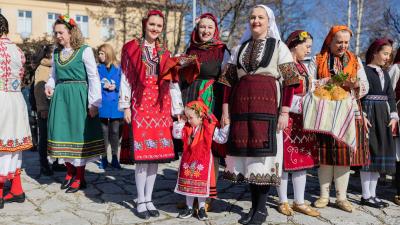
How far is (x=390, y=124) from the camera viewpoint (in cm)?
450

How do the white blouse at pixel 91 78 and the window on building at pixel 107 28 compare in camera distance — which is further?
the window on building at pixel 107 28

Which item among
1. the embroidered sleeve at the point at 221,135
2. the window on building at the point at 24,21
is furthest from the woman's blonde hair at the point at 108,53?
the window on building at the point at 24,21

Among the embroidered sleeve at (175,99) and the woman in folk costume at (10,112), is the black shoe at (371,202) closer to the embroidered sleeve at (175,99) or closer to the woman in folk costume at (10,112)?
the embroidered sleeve at (175,99)

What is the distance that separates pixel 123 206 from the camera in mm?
4453

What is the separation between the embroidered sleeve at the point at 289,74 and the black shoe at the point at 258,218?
1.19 metres

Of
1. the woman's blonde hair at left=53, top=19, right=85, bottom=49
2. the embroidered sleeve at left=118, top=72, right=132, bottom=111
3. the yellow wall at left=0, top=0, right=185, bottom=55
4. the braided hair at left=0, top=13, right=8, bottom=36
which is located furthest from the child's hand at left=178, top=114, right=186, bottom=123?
the yellow wall at left=0, top=0, right=185, bottom=55

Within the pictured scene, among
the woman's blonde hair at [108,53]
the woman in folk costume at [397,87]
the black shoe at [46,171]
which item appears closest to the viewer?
the woman in folk costume at [397,87]

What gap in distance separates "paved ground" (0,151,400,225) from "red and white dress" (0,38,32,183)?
49 cm

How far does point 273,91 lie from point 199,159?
94cm

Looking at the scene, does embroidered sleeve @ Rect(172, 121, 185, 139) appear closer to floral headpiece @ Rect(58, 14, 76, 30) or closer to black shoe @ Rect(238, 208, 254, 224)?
black shoe @ Rect(238, 208, 254, 224)

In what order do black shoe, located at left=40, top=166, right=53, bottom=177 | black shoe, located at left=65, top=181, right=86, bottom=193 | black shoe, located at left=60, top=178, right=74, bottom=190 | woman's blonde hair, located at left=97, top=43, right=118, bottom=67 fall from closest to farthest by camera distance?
black shoe, located at left=65, top=181, right=86, bottom=193 → black shoe, located at left=60, top=178, right=74, bottom=190 → black shoe, located at left=40, top=166, right=53, bottom=177 → woman's blonde hair, located at left=97, top=43, right=118, bottom=67

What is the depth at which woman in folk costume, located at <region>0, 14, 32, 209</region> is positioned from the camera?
4.23 metres

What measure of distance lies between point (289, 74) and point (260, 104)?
14.5 inches

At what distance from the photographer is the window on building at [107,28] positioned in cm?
3006
